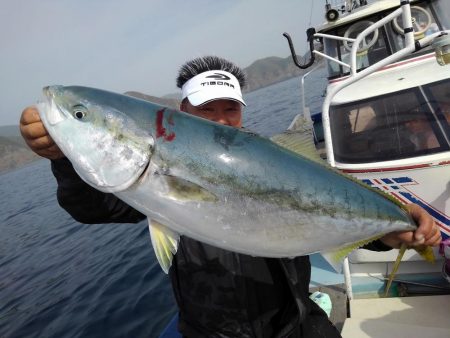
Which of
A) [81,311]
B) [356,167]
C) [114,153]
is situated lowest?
[81,311]

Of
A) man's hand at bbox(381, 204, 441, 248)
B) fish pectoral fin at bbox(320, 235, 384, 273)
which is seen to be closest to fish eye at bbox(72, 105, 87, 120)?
fish pectoral fin at bbox(320, 235, 384, 273)

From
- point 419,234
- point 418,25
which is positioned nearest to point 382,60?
point 419,234

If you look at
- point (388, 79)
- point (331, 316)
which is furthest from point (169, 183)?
point (388, 79)

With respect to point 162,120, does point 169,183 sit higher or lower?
lower

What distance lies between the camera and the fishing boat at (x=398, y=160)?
428 cm

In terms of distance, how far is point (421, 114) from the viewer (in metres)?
4.74

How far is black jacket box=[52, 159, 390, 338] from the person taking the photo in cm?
265

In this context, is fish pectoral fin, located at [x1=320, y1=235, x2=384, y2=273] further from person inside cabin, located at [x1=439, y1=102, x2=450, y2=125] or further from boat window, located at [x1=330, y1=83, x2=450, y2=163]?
person inside cabin, located at [x1=439, y1=102, x2=450, y2=125]

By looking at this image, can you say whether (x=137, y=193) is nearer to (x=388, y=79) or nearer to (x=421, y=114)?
(x=421, y=114)

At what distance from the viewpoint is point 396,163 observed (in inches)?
177

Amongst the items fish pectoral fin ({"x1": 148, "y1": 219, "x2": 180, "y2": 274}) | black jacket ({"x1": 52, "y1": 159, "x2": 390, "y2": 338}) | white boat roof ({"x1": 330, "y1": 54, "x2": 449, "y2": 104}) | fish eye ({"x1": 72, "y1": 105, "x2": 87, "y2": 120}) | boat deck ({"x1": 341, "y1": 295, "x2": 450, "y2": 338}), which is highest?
fish eye ({"x1": 72, "y1": 105, "x2": 87, "y2": 120})

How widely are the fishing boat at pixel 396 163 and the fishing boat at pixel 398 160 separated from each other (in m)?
0.01

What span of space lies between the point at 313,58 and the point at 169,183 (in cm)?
766

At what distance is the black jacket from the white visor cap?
1.12 m
